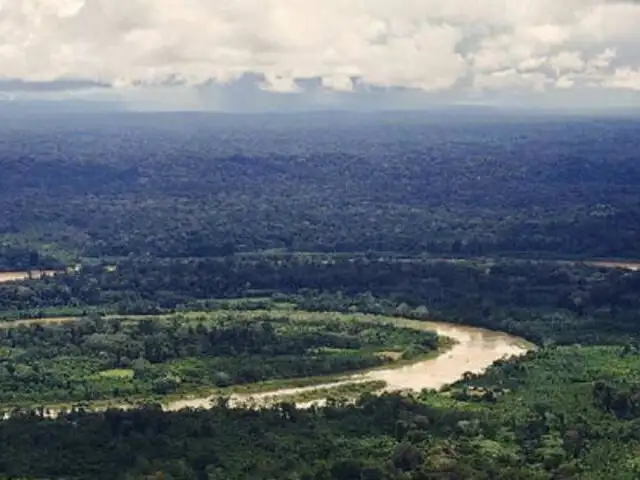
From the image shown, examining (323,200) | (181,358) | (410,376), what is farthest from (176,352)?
(323,200)

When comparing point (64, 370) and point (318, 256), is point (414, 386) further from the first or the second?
point (318, 256)

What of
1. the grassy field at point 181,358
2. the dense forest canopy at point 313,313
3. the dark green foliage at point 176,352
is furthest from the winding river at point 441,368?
the dark green foliage at point 176,352

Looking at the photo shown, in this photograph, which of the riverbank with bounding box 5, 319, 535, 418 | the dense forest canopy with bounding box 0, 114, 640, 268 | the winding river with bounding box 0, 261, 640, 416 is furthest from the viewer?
the dense forest canopy with bounding box 0, 114, 640, 268

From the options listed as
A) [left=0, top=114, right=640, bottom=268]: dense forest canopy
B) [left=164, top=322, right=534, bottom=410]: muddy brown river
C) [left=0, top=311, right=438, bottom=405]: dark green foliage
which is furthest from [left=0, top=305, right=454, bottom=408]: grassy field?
[left=0, top=114, right=640, bottom=268]: dense forest canopy

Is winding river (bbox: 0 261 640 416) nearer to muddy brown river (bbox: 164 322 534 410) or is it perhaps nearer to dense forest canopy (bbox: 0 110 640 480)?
muddy brown river (bbox: 164 322 534 410)

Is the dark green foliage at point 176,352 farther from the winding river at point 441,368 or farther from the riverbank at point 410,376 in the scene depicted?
the winding river at point 441,368

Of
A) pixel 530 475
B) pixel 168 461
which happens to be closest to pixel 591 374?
pixel 530 475

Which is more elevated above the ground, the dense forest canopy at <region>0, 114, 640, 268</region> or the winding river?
the winding river

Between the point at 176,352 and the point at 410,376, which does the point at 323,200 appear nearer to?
the point at 176,352
